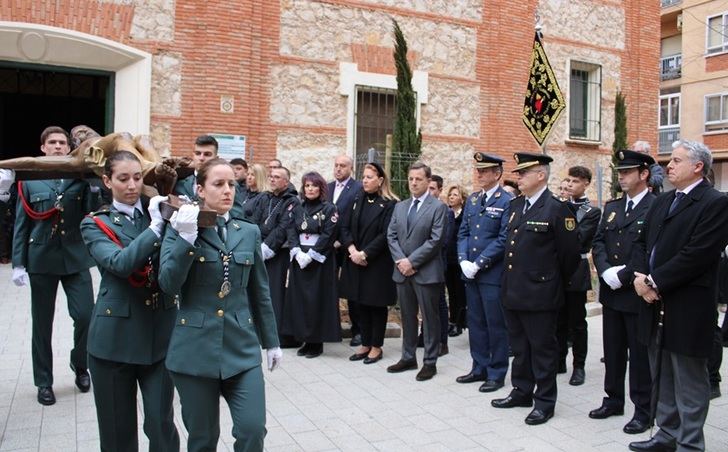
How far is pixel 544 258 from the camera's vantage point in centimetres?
545

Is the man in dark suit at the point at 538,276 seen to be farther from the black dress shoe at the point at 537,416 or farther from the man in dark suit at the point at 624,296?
the man in dark suit at the point at 624,296

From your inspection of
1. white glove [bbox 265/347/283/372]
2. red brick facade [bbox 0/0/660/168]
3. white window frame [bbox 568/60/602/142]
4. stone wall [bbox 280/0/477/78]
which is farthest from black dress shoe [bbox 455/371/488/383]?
white window frame [bbox 568/60/602/142]

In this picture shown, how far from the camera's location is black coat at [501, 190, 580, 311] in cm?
540

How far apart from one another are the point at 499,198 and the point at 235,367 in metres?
3.92

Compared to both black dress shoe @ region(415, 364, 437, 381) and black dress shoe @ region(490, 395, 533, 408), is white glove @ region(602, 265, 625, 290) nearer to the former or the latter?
black dress shoe @ region(490, 395, 533, 408)

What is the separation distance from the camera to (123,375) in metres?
3.63

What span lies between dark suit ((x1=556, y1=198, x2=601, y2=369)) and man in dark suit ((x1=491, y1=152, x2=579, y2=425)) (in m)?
1.16

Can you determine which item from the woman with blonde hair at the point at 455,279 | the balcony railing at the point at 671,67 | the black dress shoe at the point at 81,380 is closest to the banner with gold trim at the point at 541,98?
the woman with blonde hair at the point at 455,279

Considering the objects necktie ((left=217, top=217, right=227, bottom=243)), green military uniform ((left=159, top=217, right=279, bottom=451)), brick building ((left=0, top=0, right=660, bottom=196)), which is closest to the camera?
green military uniform ((left=159, top=217, right=279, bottom=451))

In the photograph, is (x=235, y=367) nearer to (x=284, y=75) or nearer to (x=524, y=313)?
(x=524, y=313)

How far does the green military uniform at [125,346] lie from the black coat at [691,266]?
10.6 ft

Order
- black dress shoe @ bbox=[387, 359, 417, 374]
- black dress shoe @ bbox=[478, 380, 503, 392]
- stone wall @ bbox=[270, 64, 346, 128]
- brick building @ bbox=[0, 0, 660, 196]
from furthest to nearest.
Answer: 1. stone wall @ bbox=[270, 64, 346, 128]
2. brick building @ bbox=[0, 0, 660, 196]
3. black dress shoe @ bbox=[387, 359, 417, 374]
4. black dress shoe @ bbox=[478, 380, 503, 392]

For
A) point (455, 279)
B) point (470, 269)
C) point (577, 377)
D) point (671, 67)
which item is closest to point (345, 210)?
point (470, 269)

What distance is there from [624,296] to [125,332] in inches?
151
